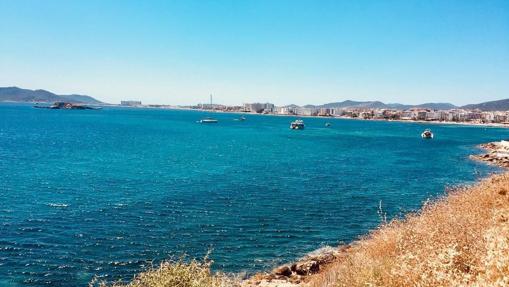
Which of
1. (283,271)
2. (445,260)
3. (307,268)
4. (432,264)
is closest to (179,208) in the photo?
(283,271)

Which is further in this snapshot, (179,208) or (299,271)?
(179,208)

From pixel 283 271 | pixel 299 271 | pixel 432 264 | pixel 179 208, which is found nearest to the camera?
pixel 432 264

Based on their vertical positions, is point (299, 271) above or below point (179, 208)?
below

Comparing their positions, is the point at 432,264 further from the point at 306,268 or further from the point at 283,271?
the point at 306,268

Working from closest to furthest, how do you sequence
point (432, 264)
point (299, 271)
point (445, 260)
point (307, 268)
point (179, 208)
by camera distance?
point (432, 264)
point (445, 260)
point (299, 271)
point (307, 268)
point (179, 208)

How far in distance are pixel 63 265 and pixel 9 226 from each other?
27.7ft

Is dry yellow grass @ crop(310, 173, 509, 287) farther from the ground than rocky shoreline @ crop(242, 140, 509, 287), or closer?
farther from the ground

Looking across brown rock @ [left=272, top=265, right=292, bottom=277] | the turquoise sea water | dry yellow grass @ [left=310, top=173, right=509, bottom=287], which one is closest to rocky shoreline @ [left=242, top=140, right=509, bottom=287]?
brown rock @ [left=272, top=265, right=292, bottom=277]

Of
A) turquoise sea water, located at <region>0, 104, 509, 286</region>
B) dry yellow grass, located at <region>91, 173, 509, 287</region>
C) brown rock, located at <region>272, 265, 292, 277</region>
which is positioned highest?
dry yellow grass, located at <region>91, 173, 509, 287</region>

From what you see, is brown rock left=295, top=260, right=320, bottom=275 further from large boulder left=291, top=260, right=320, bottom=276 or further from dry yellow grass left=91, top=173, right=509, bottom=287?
dry yellow grass left=91, top=173, right=509, bottom=287

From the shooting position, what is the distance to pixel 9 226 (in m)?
Answer: 26.5

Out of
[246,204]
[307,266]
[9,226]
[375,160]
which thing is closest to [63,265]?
[9,226]

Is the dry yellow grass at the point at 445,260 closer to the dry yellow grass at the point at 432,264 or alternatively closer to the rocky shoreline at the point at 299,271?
the dry yellow grass at the point at 432,264

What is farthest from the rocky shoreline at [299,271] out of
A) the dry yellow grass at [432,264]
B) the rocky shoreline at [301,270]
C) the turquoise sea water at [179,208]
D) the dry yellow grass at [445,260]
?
the dry yellow grass at [445,260]
